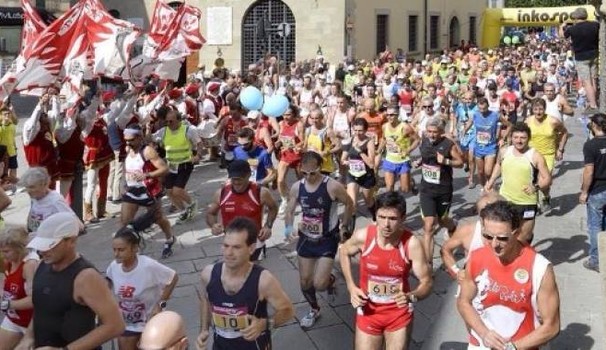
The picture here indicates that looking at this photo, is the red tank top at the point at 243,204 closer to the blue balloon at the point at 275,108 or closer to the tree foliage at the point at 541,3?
the blue balloon at the point at 275,108

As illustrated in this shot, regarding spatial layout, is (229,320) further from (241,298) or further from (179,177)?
(179,177)

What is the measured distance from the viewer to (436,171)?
825cm

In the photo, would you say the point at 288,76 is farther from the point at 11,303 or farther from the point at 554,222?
the point at 11,303

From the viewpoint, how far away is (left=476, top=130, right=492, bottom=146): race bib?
11.4 m

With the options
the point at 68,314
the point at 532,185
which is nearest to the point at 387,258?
the point at 68,314

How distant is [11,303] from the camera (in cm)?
516

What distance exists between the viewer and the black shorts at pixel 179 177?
1000 centimetres

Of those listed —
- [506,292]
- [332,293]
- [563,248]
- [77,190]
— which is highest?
[506,292]

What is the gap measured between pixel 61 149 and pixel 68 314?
20.5ft

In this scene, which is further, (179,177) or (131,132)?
(179,177)

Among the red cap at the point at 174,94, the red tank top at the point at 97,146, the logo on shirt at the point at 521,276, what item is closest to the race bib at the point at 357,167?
the red tank top at the point at 97,146

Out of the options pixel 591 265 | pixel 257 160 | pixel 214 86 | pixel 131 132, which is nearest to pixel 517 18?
pixel 214 86

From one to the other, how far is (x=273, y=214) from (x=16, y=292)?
8.41 feet

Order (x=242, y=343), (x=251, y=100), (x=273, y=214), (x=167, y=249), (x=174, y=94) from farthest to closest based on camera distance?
(x=174, y=94), (x=251, y=100), (x=167, y=249), (x=273, y=214), (x=242, y=343)
